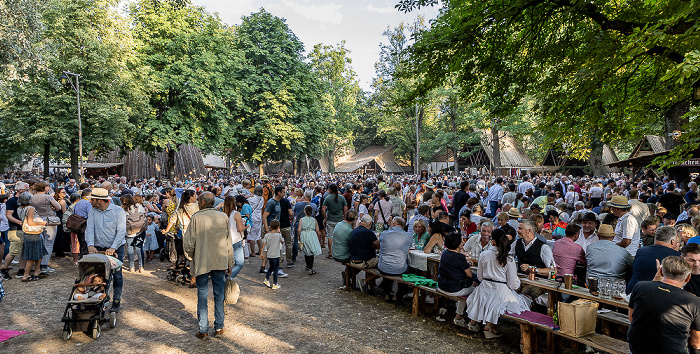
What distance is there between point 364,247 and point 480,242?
202cm

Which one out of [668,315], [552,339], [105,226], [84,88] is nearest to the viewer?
[668,315]

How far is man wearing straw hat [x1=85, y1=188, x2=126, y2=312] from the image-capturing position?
587cm

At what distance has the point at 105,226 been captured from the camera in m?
5.96

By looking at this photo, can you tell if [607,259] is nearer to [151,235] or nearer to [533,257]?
[533,257]

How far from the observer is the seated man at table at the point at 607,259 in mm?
5023

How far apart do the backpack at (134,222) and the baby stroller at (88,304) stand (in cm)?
284

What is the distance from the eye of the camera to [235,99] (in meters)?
26.6

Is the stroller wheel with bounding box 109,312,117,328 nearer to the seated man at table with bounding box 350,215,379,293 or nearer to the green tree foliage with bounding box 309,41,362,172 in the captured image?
the seated man at table with bounding box 350,215,379,293

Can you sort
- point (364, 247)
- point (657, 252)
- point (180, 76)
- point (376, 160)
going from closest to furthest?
1. point (657, 252)
2. point (364, 247)
3. point (180, 76)
4. point (376, 160)

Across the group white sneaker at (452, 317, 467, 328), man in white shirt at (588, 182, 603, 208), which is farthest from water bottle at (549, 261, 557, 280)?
man in white shirt at (588, 182, 603, 208)

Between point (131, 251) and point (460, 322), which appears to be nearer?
point (460, 322)

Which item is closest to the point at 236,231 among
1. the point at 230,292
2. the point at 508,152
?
the point at 230,292

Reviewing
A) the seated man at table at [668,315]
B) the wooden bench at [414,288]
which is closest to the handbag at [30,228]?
→ the wooden bench at [414,288]

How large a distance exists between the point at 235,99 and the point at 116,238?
21963 millimetres
